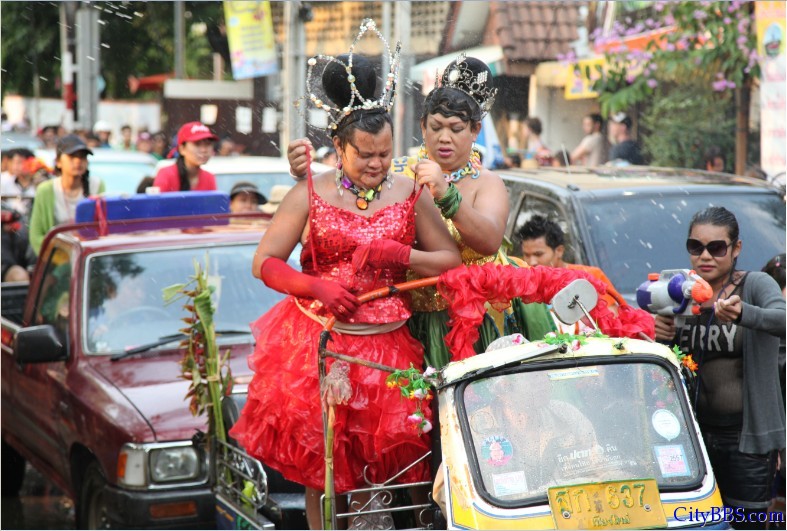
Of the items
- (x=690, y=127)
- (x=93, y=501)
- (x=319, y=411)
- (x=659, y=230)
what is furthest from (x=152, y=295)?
(x=690, y=127)

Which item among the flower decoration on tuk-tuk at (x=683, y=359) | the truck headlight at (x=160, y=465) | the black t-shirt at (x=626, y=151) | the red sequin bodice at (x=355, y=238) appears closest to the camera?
the flower decoration on tuk-tuk at (x=683, y=359)

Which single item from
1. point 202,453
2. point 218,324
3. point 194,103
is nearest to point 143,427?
point 202,453

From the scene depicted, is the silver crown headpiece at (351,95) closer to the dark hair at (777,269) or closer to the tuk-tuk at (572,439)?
the tuk-tuk at (572,439)

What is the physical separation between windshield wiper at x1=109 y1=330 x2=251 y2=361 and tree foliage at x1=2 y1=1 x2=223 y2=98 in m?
28.4

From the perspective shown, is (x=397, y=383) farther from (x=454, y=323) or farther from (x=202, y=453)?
(x=202, y=453)

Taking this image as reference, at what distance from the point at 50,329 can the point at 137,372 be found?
593 millimetres

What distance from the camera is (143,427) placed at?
5.82m

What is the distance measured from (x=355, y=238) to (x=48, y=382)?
3229 millimetres

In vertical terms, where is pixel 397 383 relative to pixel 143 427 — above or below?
above

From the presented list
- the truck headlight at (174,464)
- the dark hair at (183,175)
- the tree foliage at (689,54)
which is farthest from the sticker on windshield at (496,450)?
the tree foliage at (689,54)

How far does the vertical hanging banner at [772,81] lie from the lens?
32.7 ft

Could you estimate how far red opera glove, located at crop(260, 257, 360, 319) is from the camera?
13.5ft

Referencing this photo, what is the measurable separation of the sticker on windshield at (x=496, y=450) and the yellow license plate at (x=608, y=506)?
0.18m

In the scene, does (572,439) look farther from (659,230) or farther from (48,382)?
(48,382)
